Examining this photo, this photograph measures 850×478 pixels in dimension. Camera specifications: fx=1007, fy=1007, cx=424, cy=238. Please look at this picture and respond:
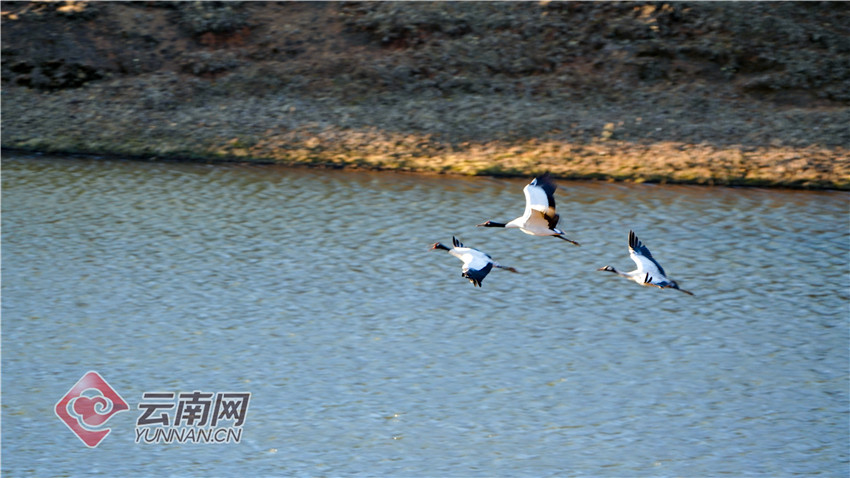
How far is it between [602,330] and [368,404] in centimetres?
316

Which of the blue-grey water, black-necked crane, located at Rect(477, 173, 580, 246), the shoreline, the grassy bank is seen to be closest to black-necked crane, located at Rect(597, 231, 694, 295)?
black-necked crane, located at Rect(477, 173, 580, 246)

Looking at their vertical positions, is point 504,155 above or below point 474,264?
below

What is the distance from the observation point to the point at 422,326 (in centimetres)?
1181

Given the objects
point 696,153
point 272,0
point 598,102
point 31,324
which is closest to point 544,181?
point 31,324

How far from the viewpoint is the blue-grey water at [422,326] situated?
9359 mm

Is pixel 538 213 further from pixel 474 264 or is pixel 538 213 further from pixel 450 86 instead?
pixel 450 86

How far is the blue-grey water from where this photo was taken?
936cm

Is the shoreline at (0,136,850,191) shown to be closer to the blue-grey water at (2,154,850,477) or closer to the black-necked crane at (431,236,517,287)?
the blue-grey water at (2,154,850,477)

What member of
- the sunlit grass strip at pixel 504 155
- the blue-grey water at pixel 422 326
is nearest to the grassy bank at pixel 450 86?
the sunlit grass strip at pixel 504 155

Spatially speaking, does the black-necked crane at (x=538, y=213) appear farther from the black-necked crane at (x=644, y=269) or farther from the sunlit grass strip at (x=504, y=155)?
the sunlit grass strip at (x=504, y=155)

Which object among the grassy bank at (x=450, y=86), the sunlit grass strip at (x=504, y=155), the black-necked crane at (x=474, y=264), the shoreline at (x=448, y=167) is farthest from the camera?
the grassy bank at (x=450, y=86)

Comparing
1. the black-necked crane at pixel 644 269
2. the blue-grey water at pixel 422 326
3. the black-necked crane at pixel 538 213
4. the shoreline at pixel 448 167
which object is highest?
the black-necked crane at pixel 538 213

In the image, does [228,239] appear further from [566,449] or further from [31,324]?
[566,449]

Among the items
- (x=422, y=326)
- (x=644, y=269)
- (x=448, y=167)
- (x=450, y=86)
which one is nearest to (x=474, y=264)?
(x=644, y=269)
